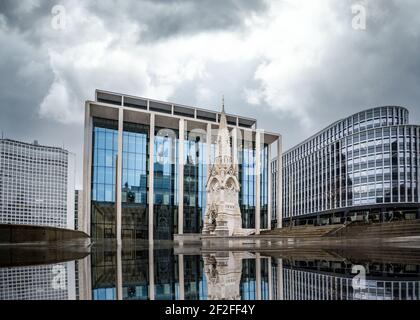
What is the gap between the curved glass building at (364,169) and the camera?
68.4m

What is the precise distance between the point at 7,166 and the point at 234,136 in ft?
142

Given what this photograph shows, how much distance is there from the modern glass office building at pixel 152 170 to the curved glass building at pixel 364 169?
22.1 m

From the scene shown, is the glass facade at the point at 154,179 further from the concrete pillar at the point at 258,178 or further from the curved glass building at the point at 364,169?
the curved glass building at the point at 364,169

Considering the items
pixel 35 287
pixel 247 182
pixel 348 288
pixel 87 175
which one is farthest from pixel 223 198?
pixel 348 288

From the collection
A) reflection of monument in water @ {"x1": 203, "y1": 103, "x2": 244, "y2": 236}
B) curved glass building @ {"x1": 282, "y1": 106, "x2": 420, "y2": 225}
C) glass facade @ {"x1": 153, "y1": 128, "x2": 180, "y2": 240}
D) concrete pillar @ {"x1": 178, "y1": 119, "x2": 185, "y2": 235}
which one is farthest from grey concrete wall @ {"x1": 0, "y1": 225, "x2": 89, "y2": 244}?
curved glass building @ {"x1": 282, "y1": 106, "x2": 420, "y2": 225}

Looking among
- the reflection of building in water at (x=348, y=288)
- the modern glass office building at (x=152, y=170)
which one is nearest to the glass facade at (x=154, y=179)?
the modern glass office building at (x=152, y=170)

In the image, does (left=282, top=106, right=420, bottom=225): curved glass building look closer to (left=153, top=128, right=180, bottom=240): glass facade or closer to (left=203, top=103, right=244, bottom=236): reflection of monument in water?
(left=153, top=128, right=180, bottom=240): glass facade

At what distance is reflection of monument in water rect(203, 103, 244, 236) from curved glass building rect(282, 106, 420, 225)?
114 feet

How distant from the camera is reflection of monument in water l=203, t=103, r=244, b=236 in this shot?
42656 millimetres

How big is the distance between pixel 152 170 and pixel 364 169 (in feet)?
147

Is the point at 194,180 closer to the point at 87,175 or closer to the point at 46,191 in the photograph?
the point at 87,175

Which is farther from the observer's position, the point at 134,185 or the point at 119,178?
the point at 134,185

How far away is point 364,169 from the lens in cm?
7456

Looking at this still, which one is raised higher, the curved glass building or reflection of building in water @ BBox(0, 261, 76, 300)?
the curved glass building
